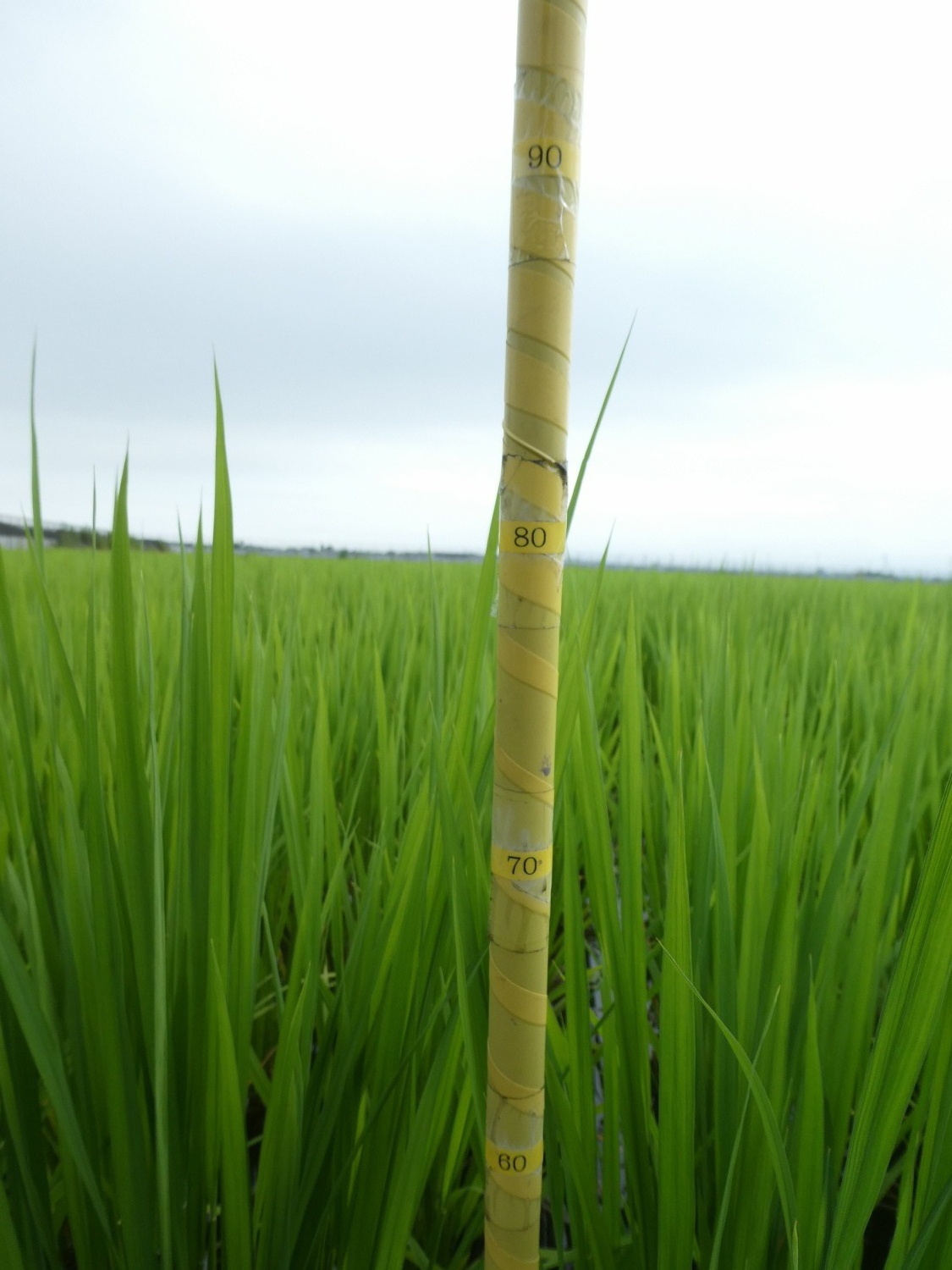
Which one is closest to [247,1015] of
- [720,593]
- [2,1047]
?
[2,1047]

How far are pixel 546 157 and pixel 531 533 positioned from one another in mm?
139

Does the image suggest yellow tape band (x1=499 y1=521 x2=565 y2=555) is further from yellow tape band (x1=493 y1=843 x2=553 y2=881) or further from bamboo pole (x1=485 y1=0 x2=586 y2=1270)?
yellow tape band (x1=493 y1=843 x2=553 y2=881)

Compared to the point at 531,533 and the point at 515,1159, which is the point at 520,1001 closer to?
the point at 515,1159

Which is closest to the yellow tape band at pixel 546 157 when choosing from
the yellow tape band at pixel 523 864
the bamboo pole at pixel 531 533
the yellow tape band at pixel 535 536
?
the bamboo pole at pixel 531 533

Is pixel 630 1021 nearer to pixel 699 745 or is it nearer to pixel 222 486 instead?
pixel 699 745

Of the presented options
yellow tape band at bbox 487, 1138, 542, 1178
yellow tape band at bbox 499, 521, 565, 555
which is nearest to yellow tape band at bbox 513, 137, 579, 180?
yellow tape band at bbox 499, 521, 565, 555

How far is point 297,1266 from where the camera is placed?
49cm

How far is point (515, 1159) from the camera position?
35 cm

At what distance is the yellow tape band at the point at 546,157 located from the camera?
1.03 feet

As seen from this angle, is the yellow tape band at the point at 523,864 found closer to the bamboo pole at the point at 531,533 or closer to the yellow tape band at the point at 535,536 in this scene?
the bamboo pole at the point at 531,533

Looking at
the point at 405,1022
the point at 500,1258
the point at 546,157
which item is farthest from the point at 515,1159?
the point at 546,157

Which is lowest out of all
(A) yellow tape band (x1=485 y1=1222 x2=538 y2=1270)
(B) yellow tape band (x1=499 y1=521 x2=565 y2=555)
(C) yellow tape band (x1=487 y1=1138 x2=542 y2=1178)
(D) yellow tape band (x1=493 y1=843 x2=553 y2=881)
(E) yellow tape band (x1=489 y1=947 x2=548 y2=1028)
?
(A) yellow tape band (x1=485 y1=1222 x2=538 y2=1270)

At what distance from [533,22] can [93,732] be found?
Answer: 1.37 feet

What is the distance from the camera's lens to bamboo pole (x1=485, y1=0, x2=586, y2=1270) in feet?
1.03
